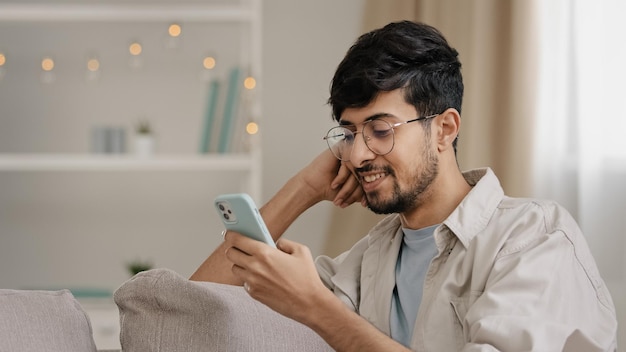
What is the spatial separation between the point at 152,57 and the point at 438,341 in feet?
7.99

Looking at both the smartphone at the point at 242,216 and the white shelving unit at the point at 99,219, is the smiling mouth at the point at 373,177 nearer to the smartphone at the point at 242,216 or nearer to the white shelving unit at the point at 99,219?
the smartphone at the point at 242,216

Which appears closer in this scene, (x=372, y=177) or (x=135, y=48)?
(x=372, y=177)

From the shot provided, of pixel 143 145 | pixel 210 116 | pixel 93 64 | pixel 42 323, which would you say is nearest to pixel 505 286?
pixel 42 323

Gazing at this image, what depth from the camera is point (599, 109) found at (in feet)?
9.36

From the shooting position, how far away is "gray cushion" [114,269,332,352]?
161 centimetres

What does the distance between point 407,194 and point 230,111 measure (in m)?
1.66

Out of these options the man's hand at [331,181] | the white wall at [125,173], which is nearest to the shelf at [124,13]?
the white wall at [125,173]

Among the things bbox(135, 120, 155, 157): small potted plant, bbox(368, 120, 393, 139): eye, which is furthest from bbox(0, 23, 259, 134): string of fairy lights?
bbox(368, 120, 393, 139): eye

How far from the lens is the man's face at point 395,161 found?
1.79m

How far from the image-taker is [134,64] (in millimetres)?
3773

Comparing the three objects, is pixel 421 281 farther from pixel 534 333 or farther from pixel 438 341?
pixel 534 333

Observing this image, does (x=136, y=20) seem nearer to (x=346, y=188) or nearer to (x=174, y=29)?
(x=174, y=29)

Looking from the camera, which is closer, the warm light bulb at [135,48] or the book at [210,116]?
the book at [210,116]

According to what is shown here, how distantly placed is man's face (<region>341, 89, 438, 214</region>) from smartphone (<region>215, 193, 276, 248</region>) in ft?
1.13
